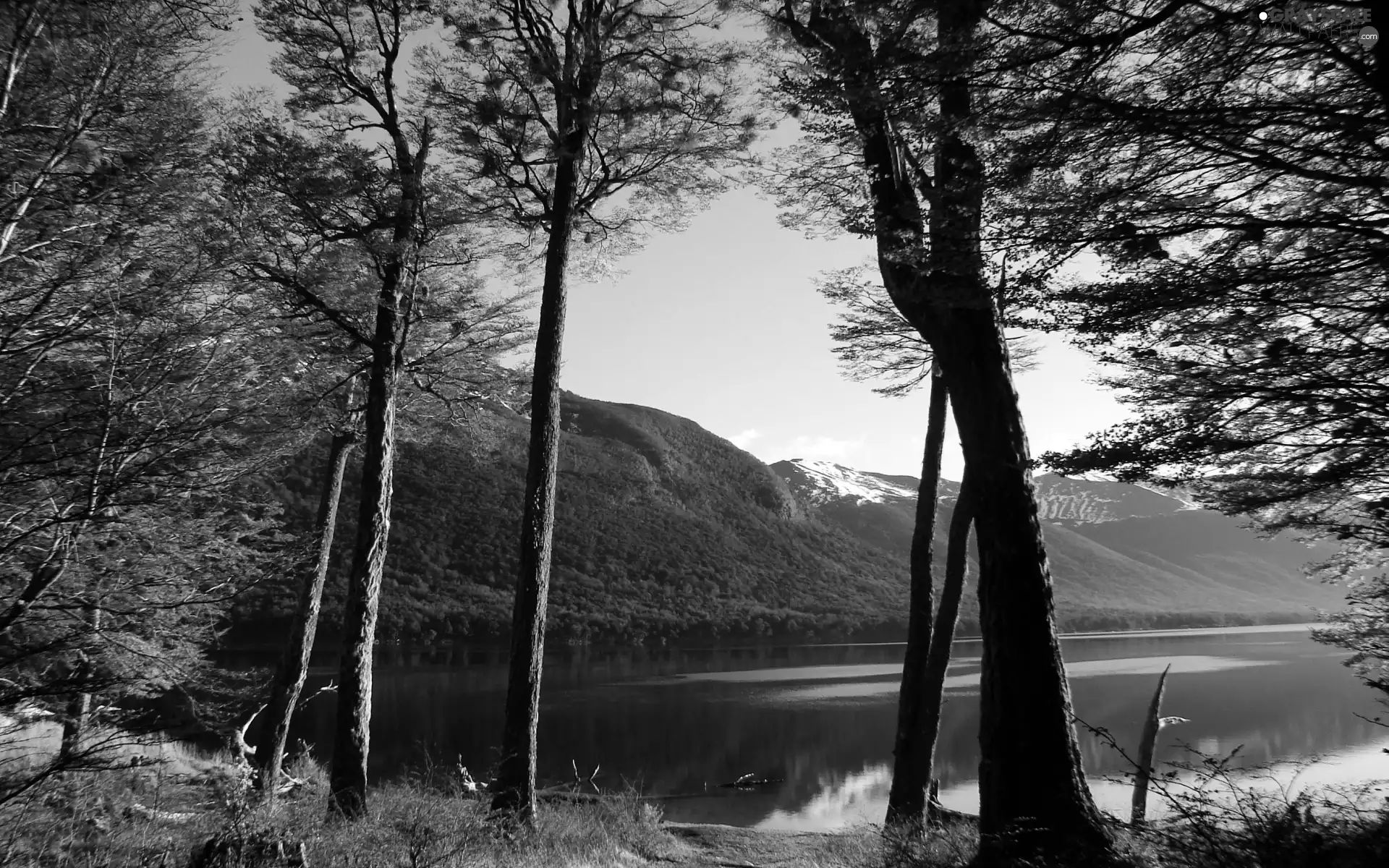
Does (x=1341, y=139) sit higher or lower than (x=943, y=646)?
higher

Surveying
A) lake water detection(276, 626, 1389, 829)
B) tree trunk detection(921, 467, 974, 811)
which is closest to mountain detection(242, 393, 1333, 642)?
lake water detection(276, 626, 1389, 829)

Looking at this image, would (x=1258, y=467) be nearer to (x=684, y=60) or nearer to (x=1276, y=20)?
(x=1276, y=20)

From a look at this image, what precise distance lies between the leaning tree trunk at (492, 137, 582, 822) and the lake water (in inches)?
31.1

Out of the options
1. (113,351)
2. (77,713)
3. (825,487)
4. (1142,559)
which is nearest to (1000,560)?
(113,351)

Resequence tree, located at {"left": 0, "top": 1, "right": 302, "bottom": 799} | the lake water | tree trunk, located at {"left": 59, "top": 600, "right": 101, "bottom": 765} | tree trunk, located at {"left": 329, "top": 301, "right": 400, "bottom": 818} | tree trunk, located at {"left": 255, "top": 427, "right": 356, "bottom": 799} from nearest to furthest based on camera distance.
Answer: tree trunk, located at {"left": 59, "top": 600, "right": 101, "bottom": 765} → tree, located at {"left": 0, "top": 1, "right": 302, "bottom": 799} → tree trunk, located at {"left": 329, "top": 301, "right": 400, "bottom": 818} → tree trunk, located at {"left": 255, "top": 427, "right": 356, "bottom": 799} → the lake water

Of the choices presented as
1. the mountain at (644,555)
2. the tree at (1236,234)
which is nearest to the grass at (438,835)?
the tree at (1236,234)

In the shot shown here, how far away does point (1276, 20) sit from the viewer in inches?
137

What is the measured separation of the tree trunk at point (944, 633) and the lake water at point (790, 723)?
8.57 feet

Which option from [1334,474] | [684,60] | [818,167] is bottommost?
[1334,474]

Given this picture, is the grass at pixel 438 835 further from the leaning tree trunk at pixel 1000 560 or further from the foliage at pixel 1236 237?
the foliage at pixel 1236 237

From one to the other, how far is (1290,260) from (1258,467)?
2.85 metres

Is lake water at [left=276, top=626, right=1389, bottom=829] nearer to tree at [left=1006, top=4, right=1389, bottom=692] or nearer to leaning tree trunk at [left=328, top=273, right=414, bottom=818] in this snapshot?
leaning tree trunk at [left=328, top=273, right=414, bottom=818]

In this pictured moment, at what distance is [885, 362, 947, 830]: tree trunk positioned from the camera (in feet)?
29.3

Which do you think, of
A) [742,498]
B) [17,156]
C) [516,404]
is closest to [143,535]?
[17,156]
